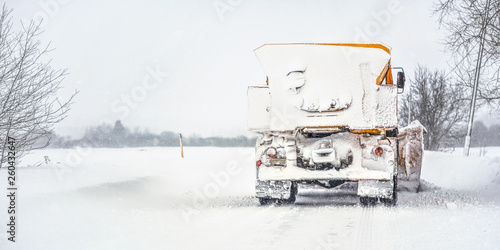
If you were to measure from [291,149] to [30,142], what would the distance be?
5853mm

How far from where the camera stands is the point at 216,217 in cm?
889

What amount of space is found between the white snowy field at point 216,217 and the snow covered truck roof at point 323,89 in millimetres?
1555

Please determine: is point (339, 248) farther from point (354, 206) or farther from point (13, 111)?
point (13, 111)

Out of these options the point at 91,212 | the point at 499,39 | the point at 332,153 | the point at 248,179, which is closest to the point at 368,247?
the point at 332,153

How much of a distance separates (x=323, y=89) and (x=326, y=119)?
54 centimetres

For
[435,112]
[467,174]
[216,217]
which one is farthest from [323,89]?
[435,112]

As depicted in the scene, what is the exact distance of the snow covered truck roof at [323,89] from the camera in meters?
9.98

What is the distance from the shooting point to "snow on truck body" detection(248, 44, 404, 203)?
9.92 meters

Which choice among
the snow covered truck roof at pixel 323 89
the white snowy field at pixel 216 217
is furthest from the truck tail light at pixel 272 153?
the white snowy field at pixel 216 217

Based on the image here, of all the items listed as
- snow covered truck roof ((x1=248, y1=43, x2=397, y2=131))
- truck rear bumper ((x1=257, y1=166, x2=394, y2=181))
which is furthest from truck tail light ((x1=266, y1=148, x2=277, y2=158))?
snow covered truck roof ((x1=248, y1=43, x2=397, y2=131))

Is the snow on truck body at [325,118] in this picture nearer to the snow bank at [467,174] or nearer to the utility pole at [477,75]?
the snow bank at [467,174]

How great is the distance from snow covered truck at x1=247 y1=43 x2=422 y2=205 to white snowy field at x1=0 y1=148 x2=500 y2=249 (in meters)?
0.54

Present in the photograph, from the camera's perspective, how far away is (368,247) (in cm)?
612

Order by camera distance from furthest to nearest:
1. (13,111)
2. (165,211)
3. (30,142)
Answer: (30,142) → (13,111) → (165,211)
